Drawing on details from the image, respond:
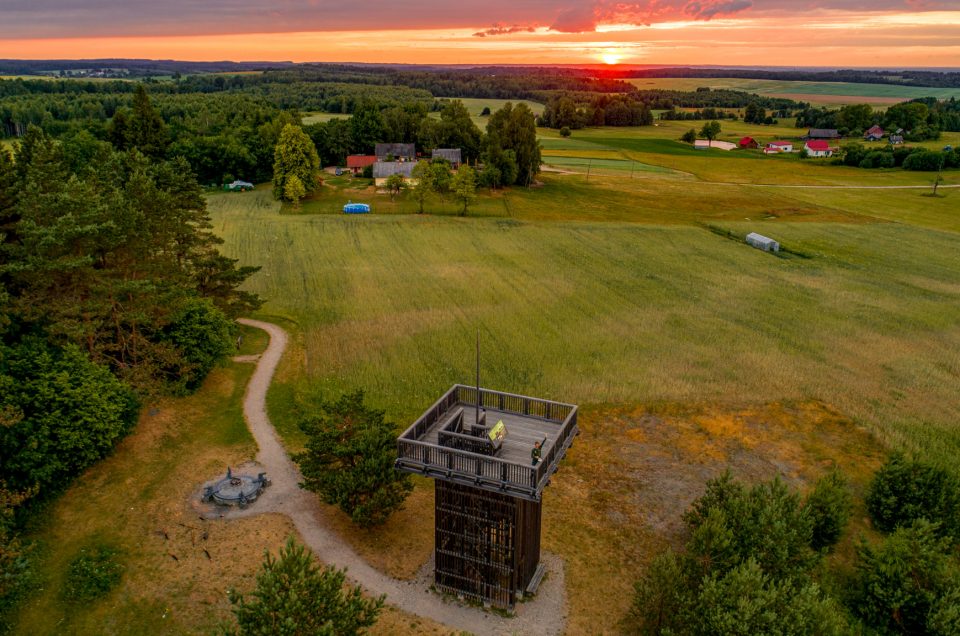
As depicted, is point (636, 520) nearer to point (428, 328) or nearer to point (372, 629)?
point (372, 629)

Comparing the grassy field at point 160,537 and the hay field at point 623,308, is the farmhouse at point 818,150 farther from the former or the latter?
the grassy field at point 160,537

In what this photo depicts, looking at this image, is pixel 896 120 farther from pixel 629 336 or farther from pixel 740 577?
pixel 740 577

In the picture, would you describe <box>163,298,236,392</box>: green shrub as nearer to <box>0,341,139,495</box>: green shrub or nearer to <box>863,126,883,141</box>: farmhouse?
<box>0,341,139,495</box>: green shrub

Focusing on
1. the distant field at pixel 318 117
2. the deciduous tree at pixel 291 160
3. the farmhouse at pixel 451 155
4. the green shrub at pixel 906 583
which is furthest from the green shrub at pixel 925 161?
the distant field at pixel 318 117

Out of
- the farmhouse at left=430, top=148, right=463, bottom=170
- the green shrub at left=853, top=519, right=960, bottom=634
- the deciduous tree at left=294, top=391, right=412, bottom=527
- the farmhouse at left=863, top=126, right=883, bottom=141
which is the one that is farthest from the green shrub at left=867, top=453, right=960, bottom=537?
the farmhouse at left=863, top=126, right=883, bottom=141

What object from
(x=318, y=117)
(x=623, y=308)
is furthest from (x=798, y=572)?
(x=318, y=117)

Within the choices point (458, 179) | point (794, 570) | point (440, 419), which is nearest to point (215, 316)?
point (440, 419)
